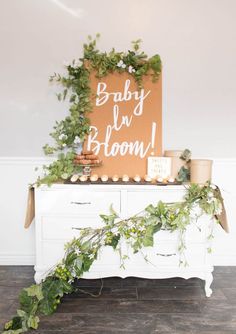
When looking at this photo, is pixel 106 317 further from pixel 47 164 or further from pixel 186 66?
pixel 186 66

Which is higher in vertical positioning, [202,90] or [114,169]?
[202,90]

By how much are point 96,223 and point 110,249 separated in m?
0.20

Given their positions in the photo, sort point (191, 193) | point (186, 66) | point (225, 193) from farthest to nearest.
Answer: point (225, 193), point (186, 66), point (191, 193)

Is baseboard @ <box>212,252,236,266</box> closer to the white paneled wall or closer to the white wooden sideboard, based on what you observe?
the white paneled wall

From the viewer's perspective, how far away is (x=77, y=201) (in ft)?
6.81

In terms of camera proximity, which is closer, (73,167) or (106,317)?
(106,317)

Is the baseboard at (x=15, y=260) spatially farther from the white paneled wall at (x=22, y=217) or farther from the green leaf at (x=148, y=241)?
the green leaf at (x=148, y=241)

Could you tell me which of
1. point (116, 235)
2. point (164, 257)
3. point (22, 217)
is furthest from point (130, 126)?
point (22, 217)

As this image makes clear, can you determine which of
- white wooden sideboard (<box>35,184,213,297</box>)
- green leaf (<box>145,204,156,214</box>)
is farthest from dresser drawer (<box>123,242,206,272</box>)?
green leaf (<box>145,204,156,214</box>)

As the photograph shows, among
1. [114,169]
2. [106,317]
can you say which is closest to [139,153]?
[114,169]

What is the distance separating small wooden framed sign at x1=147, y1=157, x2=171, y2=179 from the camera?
2.27 metres

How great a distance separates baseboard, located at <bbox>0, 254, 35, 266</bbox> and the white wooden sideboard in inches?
21.5

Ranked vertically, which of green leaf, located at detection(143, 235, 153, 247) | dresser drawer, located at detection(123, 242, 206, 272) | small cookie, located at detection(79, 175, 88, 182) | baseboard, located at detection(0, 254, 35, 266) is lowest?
baseboard, located at detection(0, 254, 35, 266)

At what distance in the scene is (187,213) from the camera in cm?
197
